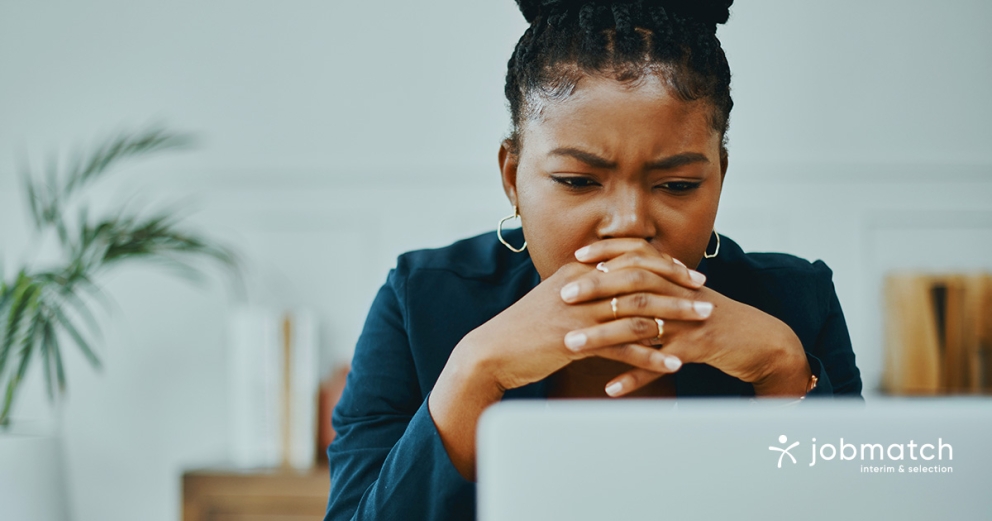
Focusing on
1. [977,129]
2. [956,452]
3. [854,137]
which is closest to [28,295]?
[956,452]

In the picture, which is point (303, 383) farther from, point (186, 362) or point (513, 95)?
point (513, 95)

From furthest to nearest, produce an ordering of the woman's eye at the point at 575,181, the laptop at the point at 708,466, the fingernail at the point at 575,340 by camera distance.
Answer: the woman's eye at the point at 575,181 → the fingernail at the point at 575,340 → the laptop at the point at 708,466

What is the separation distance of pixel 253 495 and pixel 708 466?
5.24ft

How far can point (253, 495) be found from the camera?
70.6 inches

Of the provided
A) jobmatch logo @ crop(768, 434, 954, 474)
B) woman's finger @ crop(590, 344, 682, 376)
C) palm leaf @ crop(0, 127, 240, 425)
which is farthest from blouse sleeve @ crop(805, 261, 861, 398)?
palm leaf @ crop(0, 127, 240, 425)

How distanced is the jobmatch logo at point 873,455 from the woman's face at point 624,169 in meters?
0.45

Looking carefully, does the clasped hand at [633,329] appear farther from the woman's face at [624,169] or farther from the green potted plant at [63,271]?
the green potted plant at [63,271]

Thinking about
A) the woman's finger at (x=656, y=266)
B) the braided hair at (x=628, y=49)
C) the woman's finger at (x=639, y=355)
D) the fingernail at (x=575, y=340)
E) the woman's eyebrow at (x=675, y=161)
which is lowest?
the woman's finger at (x=639, y=355)

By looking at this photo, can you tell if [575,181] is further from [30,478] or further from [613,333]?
[30,478]

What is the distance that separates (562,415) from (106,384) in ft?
6.95

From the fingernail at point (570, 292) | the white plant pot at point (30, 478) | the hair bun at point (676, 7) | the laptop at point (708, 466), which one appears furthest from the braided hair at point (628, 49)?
the white plant pot at point (30, 478)

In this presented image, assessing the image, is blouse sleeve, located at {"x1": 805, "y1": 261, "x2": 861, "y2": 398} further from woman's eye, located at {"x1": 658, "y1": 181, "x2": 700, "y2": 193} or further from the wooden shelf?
the wooden shelf

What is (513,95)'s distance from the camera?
3.21 ft

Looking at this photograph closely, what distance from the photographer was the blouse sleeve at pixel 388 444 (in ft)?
2.49
